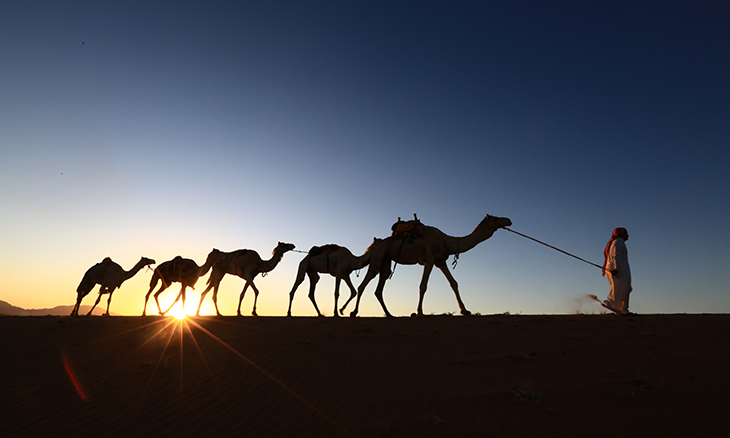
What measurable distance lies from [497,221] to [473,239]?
99 centimetres

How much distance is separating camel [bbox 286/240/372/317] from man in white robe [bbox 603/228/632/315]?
28.4 feet

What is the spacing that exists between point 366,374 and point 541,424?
10.0 ft

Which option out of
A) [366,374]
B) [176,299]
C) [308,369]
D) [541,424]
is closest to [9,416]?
[308,369]

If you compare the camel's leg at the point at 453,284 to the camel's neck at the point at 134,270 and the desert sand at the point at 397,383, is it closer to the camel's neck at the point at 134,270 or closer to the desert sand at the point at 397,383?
the desert sand at the point at 397,383

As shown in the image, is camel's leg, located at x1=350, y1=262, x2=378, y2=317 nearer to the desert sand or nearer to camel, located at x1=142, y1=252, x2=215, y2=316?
the desert sand

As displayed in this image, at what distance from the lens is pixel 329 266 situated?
18.1 meters

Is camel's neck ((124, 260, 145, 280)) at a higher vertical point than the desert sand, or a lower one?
higher

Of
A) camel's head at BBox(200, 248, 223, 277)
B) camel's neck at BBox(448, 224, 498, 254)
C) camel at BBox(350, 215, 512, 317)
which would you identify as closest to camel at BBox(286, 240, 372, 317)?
camel at BBox(350, 215, 512, 317)

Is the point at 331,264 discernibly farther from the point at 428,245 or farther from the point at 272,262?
the point at 428,245

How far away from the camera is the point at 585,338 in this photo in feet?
26.1

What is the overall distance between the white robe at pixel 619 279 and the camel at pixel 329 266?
8.68m

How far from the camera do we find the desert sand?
16.1 ft

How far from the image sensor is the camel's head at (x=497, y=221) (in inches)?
524

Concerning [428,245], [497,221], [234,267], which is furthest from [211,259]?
[497,221]
